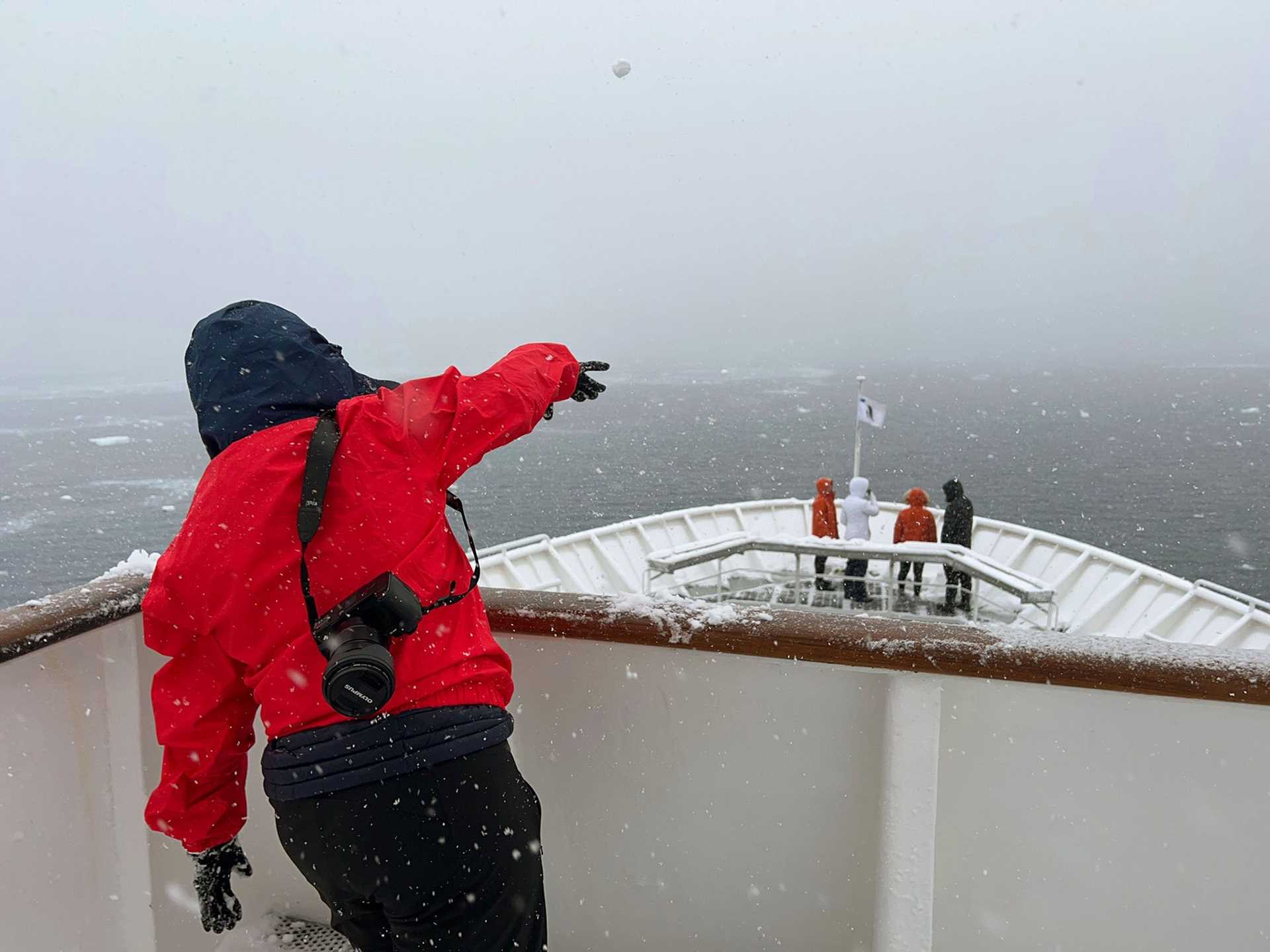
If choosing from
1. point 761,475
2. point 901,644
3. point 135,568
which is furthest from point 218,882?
point 761,475

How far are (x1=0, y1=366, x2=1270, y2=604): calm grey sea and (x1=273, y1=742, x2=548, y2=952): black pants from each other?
37.6 meters

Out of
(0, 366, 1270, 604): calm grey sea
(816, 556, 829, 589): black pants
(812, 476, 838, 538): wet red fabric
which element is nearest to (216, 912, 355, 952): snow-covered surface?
(816, 556, 829, 589): black pants

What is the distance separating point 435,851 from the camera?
135 cm

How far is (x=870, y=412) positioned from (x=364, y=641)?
449 inches

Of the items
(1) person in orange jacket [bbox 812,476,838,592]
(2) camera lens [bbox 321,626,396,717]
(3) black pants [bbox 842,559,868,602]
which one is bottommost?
(3) black pants [bbox 842,559,868,602]

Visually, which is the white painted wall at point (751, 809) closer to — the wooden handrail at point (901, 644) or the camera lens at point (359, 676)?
the wooden handrail at point (901, 644)

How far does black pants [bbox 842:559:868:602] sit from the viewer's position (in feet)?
31.1

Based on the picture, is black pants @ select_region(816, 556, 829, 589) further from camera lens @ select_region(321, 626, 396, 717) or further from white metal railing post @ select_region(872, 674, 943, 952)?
camera lens @ select_region(321, 626, 396, 717)

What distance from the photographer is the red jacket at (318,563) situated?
4.20 ft

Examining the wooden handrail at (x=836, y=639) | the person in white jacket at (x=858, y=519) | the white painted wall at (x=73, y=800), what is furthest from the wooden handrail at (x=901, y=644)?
the person in white jacket at (x=858, y=519)

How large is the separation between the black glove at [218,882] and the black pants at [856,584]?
26.4ft

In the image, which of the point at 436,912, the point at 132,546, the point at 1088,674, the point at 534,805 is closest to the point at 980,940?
the point at 1088,674

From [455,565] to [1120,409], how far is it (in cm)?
16417

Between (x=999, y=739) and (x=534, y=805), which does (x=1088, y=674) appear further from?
(x=534, y=805)
